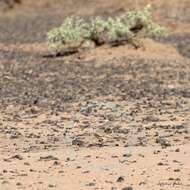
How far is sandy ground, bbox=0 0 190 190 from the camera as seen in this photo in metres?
8.55

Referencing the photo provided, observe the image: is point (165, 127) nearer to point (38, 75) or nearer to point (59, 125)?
point (59, 125)

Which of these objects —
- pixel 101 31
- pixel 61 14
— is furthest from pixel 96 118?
pixel 61 14

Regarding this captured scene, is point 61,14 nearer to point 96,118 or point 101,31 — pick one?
point 101,31

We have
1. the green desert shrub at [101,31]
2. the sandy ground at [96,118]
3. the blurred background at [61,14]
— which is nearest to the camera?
the sandy ground at [96,118]

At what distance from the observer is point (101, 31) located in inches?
894

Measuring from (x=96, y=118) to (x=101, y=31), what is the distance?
1002 cm

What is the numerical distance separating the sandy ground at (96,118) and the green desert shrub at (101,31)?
0.41 metres

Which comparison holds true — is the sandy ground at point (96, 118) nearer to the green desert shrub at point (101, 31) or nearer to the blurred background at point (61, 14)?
the green desert shrub at point (101, 31)

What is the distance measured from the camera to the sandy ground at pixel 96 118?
28.1 feet

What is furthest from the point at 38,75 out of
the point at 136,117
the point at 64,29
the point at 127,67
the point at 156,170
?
the point at 156,170

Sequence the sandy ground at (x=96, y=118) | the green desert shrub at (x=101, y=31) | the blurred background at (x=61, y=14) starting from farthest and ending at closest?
the blurred background at (x=61, y=14) → the green desert shrub at (x=101, y=31) → the sandy ground at (x=96, y=118)

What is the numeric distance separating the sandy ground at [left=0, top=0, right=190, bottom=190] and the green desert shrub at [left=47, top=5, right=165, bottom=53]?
41 centimetres

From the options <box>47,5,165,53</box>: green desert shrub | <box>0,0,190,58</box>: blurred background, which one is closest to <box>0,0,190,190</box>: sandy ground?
<box>47,5,165,53</box>: green desert shrub

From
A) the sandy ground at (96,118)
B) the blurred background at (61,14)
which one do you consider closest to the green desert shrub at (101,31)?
the sandy ground at (96,118)
